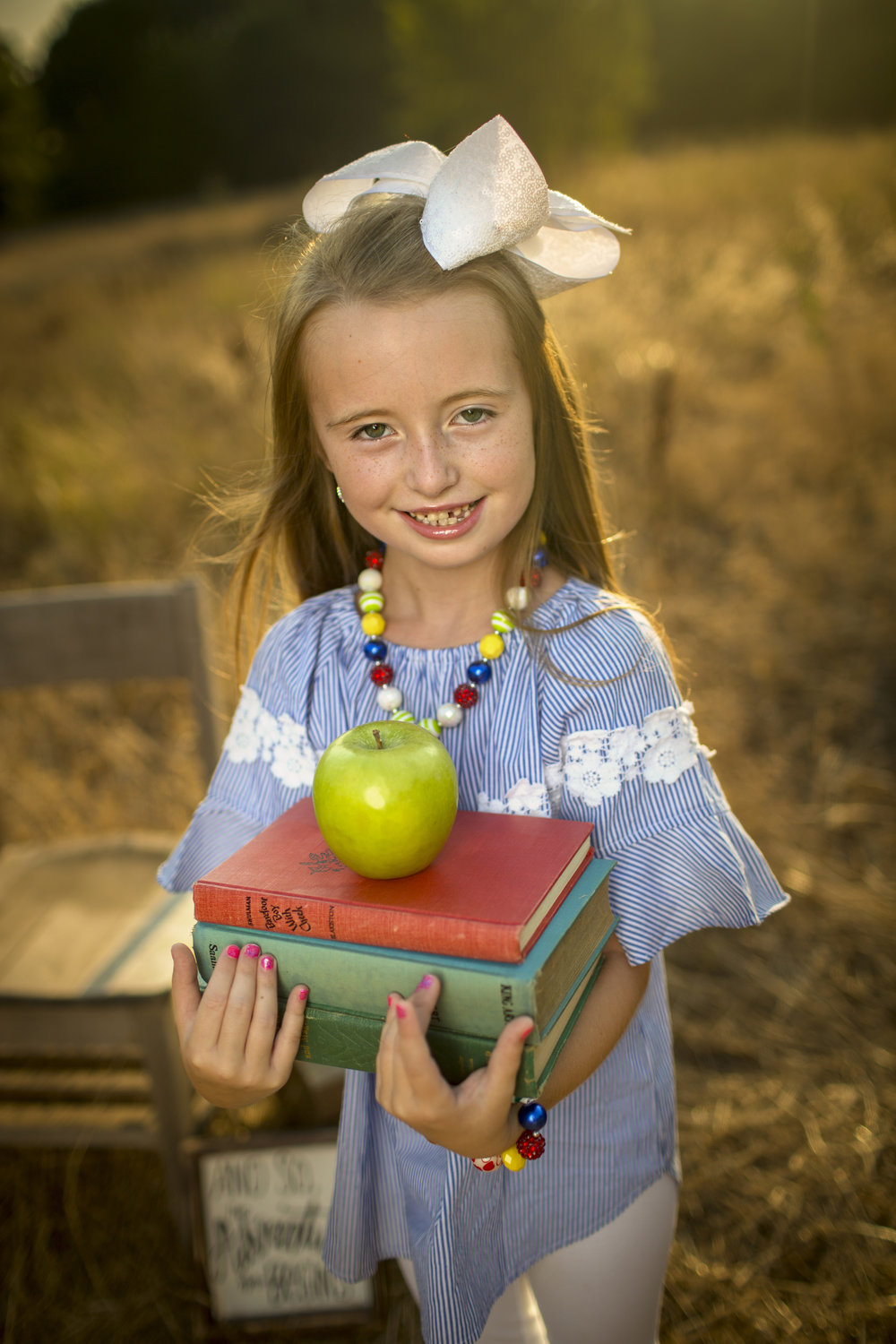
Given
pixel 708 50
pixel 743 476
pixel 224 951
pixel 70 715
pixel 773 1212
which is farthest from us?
pixel 708 50

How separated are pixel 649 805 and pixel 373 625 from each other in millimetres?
483

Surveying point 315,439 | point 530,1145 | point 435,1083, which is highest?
point 315,439

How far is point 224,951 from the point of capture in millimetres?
905

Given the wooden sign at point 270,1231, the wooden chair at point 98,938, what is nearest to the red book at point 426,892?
the wooden chair at point 98,938

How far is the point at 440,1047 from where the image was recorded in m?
0.85

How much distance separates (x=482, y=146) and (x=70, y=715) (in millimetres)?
3500

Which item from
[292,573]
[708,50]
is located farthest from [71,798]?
[708,50]

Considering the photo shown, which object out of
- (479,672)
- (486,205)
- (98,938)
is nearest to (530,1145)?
(479,672)

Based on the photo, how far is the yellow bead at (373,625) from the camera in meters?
1.29

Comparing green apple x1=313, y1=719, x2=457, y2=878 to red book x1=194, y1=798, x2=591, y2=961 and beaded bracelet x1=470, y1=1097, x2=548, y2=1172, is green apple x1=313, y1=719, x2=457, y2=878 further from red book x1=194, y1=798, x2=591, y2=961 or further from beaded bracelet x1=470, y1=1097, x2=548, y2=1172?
beaded bracelet x1=470, y1=1097, x2=548, y2=1172

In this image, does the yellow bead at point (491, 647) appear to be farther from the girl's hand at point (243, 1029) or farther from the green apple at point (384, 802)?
the girl's hand at point (243, 1029)

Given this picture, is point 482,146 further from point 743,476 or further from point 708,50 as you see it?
point 708,50

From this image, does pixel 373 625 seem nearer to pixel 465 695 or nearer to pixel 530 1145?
pixel 465 695

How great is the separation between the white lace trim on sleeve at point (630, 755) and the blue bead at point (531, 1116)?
0.36 meters
